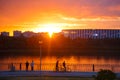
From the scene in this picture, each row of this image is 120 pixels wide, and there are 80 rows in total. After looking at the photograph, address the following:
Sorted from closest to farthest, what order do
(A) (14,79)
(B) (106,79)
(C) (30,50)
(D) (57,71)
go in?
(B) (106,79) < (A) (14,79) < (D) (57,71) < (C) (30,50)

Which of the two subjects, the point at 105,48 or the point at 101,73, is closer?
the point at 101,73

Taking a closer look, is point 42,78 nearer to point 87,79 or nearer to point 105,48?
point 87,79

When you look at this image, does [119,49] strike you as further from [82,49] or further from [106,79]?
[106,79]

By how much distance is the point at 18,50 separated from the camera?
517 feet

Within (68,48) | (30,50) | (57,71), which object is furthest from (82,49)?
(57,71)

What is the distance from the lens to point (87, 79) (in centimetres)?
3862

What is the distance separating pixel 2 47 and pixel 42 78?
121183mm

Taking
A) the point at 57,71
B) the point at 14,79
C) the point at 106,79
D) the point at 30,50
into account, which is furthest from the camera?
the point at 30,50

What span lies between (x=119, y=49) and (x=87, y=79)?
129 m

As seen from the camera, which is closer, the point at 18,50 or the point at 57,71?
the point at 57,71

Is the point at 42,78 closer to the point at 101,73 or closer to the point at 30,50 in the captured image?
the point at 101,73

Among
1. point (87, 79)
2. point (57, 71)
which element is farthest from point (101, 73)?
point (57, 71)

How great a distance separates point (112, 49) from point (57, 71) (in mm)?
117234

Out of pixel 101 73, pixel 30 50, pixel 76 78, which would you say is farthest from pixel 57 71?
pixel 30 50
